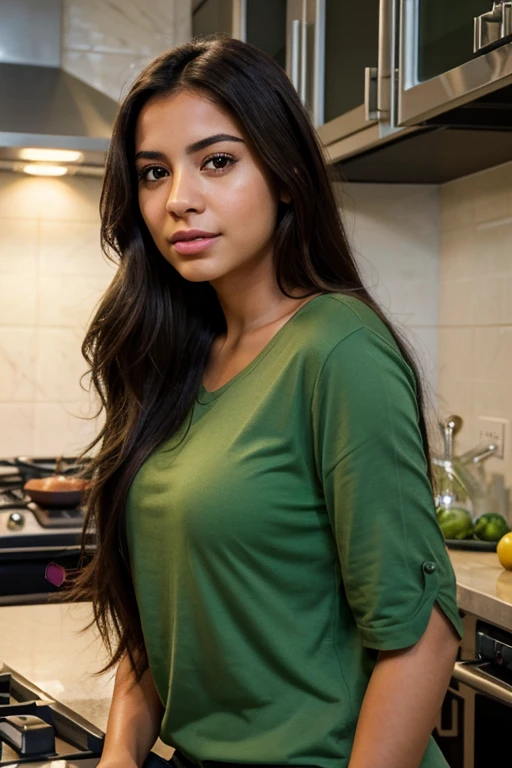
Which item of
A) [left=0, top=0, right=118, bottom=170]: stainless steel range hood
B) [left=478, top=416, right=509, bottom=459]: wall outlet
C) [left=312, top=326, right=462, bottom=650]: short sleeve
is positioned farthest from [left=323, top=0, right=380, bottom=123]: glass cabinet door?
[left=312, top=326, right=462, bottom=650]: short sleeve

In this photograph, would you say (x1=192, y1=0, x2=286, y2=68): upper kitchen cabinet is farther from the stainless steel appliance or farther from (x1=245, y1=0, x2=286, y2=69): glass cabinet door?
the stainless steel appliance

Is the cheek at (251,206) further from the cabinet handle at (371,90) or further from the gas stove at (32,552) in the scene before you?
the gas stove at (32,552)

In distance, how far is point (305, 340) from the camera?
945 mm

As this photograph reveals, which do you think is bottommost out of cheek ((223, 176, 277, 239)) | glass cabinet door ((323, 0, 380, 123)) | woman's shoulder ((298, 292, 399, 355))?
woman's shoulder ((298, 292, 399, 355))

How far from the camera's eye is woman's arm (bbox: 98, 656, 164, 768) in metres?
1.04

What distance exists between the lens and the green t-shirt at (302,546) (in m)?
0.89

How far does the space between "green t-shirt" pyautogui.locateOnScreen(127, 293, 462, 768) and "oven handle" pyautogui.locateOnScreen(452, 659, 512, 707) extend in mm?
469

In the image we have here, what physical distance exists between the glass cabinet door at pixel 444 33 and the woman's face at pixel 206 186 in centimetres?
61

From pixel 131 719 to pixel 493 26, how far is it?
1.00m

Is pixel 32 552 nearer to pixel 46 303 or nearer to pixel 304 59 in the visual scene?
pixel 46 303

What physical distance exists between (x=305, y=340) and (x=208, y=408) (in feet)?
0.55

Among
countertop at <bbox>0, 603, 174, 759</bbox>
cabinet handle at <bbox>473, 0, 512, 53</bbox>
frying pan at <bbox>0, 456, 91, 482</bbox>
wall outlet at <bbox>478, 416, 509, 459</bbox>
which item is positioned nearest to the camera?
countertop at <bbox>0, 603, 174, 759</bbox>

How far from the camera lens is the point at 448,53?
1.58m

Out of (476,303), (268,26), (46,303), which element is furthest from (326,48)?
(46,303)
